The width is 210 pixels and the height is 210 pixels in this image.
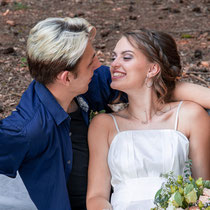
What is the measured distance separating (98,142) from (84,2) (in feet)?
18.6

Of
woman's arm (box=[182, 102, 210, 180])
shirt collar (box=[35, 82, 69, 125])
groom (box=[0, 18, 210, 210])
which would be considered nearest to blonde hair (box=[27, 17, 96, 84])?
groom (box=[0, 18, 210, 210])

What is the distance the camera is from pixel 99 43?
6.50 metres

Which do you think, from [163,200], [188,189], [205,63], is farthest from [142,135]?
[205,63]

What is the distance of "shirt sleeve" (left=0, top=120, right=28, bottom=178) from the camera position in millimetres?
2480

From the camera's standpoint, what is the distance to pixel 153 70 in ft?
10.3

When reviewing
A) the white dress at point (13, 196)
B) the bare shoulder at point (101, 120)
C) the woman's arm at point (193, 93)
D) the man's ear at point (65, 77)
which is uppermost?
the man's ear at point (65, 77)

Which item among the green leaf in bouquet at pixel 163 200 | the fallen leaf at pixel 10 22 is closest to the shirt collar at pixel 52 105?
the green leaf in bouquet at pixel 163 200

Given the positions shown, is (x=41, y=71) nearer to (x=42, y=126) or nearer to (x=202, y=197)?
(x=42, y=126)

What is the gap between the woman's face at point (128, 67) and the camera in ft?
9.83

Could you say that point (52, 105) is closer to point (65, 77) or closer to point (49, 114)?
point (49, 114)

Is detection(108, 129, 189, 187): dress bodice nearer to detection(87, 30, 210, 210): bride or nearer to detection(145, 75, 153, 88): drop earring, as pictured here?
detection(87, 30, 210, 210): bride

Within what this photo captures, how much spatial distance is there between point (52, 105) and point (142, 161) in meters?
0.83

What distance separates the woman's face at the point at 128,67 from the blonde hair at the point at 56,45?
14.3 inches

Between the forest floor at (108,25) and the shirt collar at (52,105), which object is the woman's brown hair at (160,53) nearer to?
the shirt collar at (52,105)
